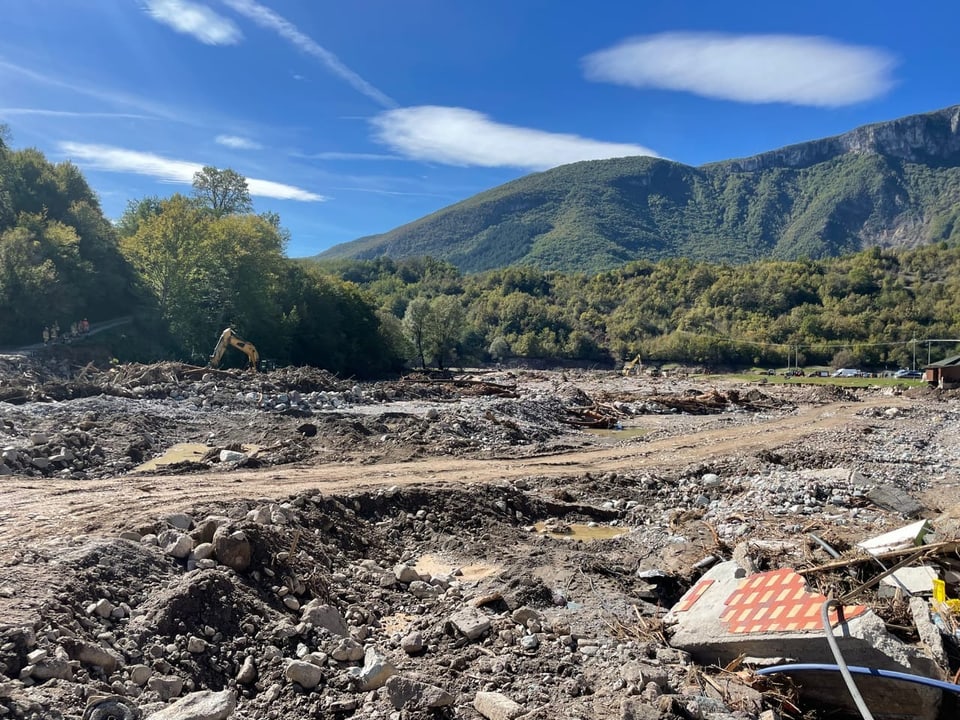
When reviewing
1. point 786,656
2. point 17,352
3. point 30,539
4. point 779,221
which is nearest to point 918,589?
point 786,656

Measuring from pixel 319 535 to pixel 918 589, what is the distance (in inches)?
278

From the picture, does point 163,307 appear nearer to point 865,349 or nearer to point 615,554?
point 615,554

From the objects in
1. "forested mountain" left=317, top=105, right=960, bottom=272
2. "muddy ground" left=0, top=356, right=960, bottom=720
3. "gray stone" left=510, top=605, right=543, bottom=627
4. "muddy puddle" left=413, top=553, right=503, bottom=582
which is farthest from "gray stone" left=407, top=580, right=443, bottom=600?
A: "forested mountain" left=317, top=105, right=960, bottom=272

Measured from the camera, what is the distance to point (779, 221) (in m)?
190

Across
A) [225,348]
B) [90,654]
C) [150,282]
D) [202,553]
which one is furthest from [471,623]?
[150,282]

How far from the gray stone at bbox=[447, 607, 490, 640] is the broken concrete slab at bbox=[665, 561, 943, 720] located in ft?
6.33

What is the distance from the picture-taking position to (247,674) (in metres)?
5.43

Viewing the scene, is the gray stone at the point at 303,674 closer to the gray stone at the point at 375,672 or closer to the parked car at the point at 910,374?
the gray stone at the point at 375,672

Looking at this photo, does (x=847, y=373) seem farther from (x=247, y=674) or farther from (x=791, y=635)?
(x=247, y=674)

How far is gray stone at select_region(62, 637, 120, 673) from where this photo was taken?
4945 millimetres

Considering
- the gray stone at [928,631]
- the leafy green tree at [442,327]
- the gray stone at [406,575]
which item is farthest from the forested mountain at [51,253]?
the gray stone at [928,631]

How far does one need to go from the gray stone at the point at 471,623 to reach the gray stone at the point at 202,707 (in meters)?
2.29

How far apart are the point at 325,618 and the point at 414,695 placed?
5.33 ft

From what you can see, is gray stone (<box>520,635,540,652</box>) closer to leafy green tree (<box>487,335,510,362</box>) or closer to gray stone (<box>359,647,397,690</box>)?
gray stone (<box>359,647,397,690</box>)
